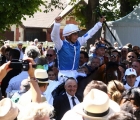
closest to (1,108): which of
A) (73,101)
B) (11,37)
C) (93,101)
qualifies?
(93,101)

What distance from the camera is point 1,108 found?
3.84m

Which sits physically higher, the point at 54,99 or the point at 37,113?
the point at 37,113

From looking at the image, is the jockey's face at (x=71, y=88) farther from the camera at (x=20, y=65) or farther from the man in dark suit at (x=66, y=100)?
the camera at (x=20, y=65)

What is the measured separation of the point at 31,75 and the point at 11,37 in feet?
157

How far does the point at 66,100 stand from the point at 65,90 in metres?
0.31

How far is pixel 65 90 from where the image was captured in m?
6.73

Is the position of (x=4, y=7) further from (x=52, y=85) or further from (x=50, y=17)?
(x=50, y=17)

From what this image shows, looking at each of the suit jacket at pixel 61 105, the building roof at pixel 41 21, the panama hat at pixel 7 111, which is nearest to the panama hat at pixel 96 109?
the panama hat at pixel 7 111

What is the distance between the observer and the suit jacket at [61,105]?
640 cm

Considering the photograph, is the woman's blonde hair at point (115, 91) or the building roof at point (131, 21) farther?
the building roof at point (131, 21)

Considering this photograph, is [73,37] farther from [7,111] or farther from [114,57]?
[7,111]

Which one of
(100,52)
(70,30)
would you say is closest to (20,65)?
(70,30)

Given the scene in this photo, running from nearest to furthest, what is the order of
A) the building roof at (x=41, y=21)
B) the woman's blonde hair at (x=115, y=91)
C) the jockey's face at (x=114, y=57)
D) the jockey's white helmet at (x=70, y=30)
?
the woman's blonde hair at (x=115, y=91) < the jockey's white helmet at (x=70, y=30) < the jockey's face at (x=114, y=57) < the building roof at (x=41, y=21)

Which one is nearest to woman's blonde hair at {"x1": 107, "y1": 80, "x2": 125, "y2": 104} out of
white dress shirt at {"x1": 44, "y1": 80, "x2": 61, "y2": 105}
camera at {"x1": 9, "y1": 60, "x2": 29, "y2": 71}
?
white dress shirt at {"x1": 44, "y1": 80, "x2": 61, "y2": 105}
